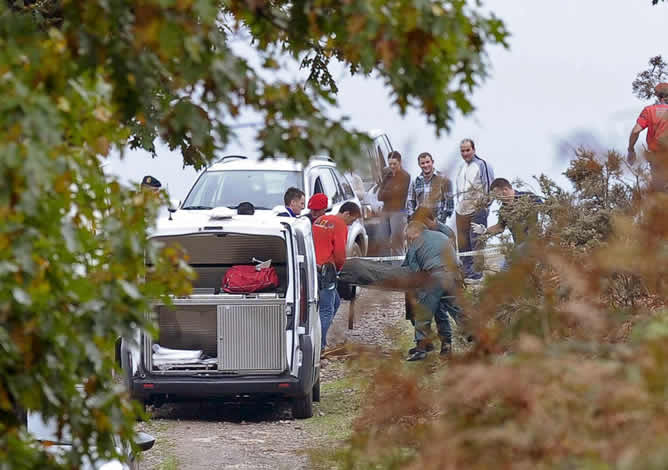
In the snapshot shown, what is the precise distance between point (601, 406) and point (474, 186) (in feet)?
28.2

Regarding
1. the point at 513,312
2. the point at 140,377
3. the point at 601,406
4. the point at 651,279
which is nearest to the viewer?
the point at 601,406

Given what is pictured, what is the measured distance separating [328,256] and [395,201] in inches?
72.5

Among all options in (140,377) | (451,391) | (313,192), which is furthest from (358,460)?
(313,192)

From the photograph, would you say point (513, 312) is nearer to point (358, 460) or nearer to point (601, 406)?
point (358, 460)

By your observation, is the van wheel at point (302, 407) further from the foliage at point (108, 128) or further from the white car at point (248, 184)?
the foliage at point (108, 128)

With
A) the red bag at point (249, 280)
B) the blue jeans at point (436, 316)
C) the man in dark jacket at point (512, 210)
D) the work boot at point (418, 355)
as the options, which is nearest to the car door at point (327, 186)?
the red bag at point (249, 280)

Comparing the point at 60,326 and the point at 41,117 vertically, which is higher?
the point at 41,117

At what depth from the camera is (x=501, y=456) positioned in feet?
11.0

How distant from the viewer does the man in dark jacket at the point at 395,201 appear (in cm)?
1172

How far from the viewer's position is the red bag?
11953mm

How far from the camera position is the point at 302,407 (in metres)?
12.2

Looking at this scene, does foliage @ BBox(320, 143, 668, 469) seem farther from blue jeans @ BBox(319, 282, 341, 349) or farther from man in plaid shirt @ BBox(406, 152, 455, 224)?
blue jeans @ BBox(319, 282, 341, 349)

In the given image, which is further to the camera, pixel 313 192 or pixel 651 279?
pixel 313 192

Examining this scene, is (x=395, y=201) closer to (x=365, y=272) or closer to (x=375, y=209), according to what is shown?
(x=365, y=272)
